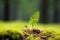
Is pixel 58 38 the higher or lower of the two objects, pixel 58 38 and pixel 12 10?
the higher

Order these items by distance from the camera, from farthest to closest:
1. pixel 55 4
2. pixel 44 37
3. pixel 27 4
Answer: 1. pixel 27 4
2. pixel 55 4
3. pixel 44 37

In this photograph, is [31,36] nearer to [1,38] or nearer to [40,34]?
[40,34]

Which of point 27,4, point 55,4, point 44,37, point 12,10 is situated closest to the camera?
point 44,37

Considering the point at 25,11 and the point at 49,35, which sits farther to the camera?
the point at 25,11

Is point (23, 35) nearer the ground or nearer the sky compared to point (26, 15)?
nearer the sky

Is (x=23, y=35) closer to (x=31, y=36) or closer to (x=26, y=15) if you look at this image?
(x=31, y=36)

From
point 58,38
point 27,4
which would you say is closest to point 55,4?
point 27,4

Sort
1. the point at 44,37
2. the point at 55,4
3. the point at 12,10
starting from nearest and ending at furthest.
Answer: the point at 44,37, the point at 55,4, the point at 12,10

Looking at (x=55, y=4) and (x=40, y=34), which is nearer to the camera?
(x=40, y=34)

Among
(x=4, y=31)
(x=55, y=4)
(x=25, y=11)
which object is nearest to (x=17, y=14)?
(x=25, y=11)
